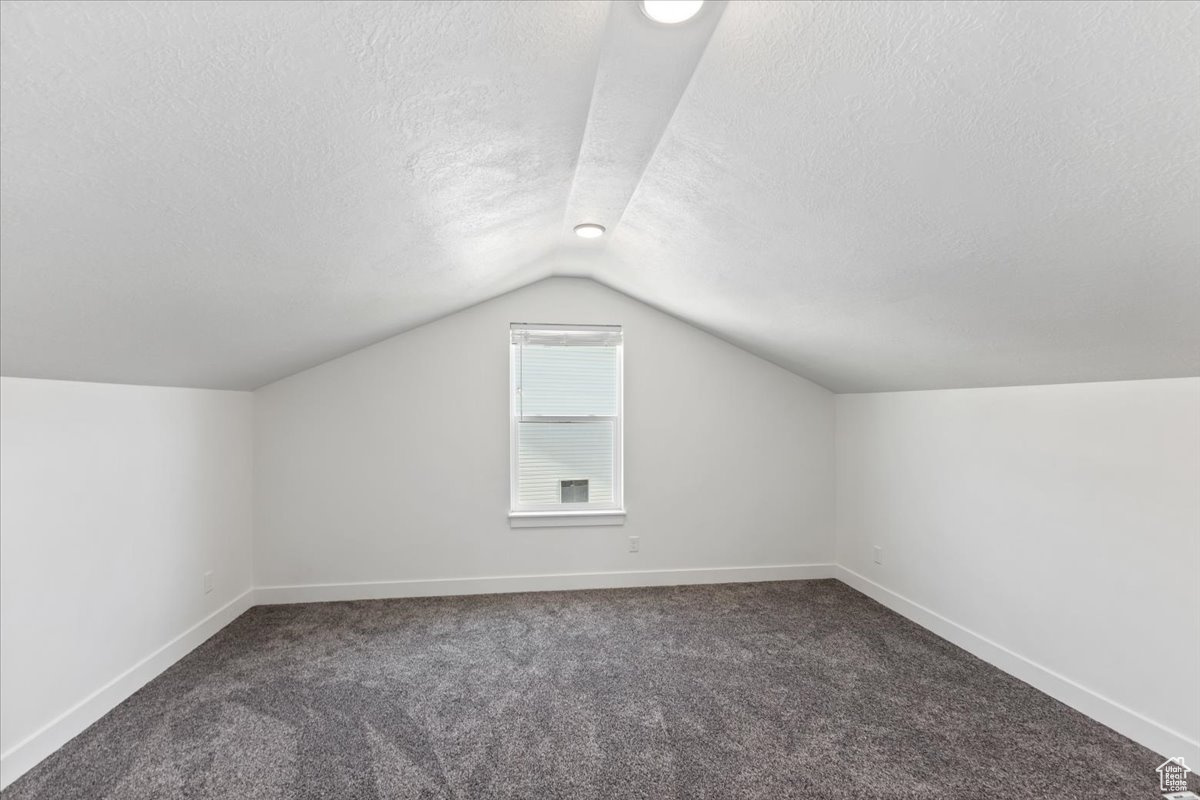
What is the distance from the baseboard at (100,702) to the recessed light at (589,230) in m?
2.85

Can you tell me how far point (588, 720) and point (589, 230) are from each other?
7.28ft

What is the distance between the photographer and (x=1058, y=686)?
2.40 metres

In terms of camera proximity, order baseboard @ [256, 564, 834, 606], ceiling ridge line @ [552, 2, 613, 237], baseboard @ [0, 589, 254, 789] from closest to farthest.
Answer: ceiling ridge line @ [552, 2, 613, 237] → baseboard @ [0, 589, 254, 789] → baseboard @ [256, 564, 834, 606]

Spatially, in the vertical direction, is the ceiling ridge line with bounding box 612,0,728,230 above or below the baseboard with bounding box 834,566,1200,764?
above

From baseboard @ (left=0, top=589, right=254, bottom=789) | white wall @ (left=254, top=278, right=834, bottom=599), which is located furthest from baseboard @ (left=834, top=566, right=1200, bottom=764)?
baseboard @ (left=0, top=589, right=254, bottom=789)

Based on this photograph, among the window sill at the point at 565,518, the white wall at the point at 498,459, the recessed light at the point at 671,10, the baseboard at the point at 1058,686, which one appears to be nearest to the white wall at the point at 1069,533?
the baseboard at the point at 1058,686

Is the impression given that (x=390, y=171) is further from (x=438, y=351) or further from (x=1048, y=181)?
(x=438, y=351)

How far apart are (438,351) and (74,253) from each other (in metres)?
2.46

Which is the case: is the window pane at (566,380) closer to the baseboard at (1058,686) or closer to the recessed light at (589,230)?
the recessed light at (589,230)

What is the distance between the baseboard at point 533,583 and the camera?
363 centimetres

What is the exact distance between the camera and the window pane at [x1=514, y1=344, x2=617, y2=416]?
3887 mm

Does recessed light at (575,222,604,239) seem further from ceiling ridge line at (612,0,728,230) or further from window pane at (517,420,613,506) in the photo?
window pane at (517,420,613,506)

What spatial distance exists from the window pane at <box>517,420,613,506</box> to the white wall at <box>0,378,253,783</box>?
184cm

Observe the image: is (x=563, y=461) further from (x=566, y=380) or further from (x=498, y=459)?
(x=566, y=380)
